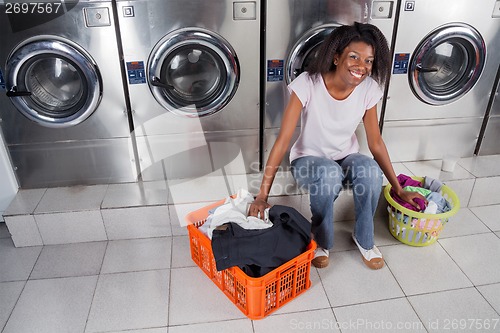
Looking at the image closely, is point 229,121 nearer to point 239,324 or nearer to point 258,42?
point 258,42

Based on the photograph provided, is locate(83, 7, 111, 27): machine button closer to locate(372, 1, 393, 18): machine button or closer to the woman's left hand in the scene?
locate(372, 1, 393, 18): machine button

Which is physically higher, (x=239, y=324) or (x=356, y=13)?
(x=356, y=13)

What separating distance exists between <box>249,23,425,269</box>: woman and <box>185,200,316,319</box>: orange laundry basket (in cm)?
24

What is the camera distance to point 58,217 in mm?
2207

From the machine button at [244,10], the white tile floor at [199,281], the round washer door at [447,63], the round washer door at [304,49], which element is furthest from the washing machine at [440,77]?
the machine button at [244,10]

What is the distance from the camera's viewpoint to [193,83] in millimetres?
2309

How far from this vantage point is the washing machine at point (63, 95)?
6.72 ft

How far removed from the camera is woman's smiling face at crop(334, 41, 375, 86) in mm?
1790

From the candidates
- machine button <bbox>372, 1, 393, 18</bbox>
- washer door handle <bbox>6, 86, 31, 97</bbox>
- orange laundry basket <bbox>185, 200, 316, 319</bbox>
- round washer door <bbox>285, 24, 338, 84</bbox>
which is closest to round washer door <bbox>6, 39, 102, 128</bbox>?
washer door handle <bbox>6, 86, 31, 97</bbox>

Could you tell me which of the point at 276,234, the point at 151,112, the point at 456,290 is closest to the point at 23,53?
the point at 151,112

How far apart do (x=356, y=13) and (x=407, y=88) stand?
1.91ft

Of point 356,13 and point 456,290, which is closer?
point 456,290

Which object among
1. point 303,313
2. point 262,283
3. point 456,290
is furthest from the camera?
point 456,290

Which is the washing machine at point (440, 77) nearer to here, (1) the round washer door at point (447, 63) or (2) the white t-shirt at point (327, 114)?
(1) the round washer door at point (447, 63)
